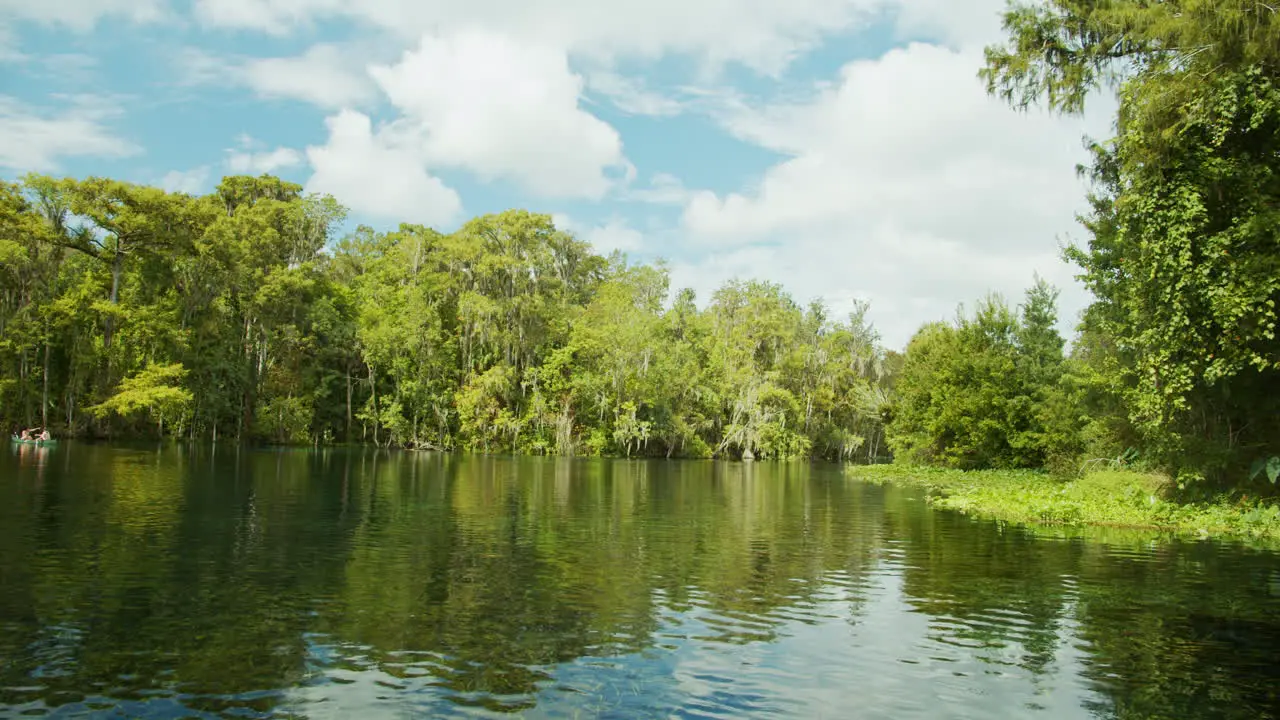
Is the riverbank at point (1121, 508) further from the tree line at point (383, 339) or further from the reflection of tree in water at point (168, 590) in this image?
the tree line at point (383, 339)

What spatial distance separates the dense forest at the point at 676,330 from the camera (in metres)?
21.6

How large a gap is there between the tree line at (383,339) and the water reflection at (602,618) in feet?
161

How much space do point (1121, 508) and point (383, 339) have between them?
2648 inches

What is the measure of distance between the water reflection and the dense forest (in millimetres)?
6970

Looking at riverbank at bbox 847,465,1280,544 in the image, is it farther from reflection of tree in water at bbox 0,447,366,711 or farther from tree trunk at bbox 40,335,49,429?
tree trunk at bbox 40,335,49,429

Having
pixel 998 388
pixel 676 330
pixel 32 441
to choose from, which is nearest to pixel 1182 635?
pixel 998 388

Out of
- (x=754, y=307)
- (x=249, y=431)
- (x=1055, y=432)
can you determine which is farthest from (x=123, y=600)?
(x=754, y=307)

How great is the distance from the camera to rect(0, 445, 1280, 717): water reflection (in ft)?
29.1

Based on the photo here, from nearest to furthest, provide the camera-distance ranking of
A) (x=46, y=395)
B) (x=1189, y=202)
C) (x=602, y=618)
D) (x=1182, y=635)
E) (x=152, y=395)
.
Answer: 1. (x=1182, y=635)
2. (x=602, y=618)
3. (x=1189, y=202)
4. (x=152, y=395)
5. (x=46, y=395)

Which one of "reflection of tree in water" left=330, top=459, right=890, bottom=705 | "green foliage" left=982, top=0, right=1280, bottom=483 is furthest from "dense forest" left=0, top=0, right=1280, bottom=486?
"reflection of tree in water" left=330, top=459, right=890, bottom=705

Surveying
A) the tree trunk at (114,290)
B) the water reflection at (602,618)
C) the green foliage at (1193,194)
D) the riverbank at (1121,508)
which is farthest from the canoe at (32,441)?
the green foliage at (1193,194)

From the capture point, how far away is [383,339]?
80.7 m

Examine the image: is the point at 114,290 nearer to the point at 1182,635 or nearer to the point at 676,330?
the point at 676,330

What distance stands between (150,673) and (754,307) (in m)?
88.2
